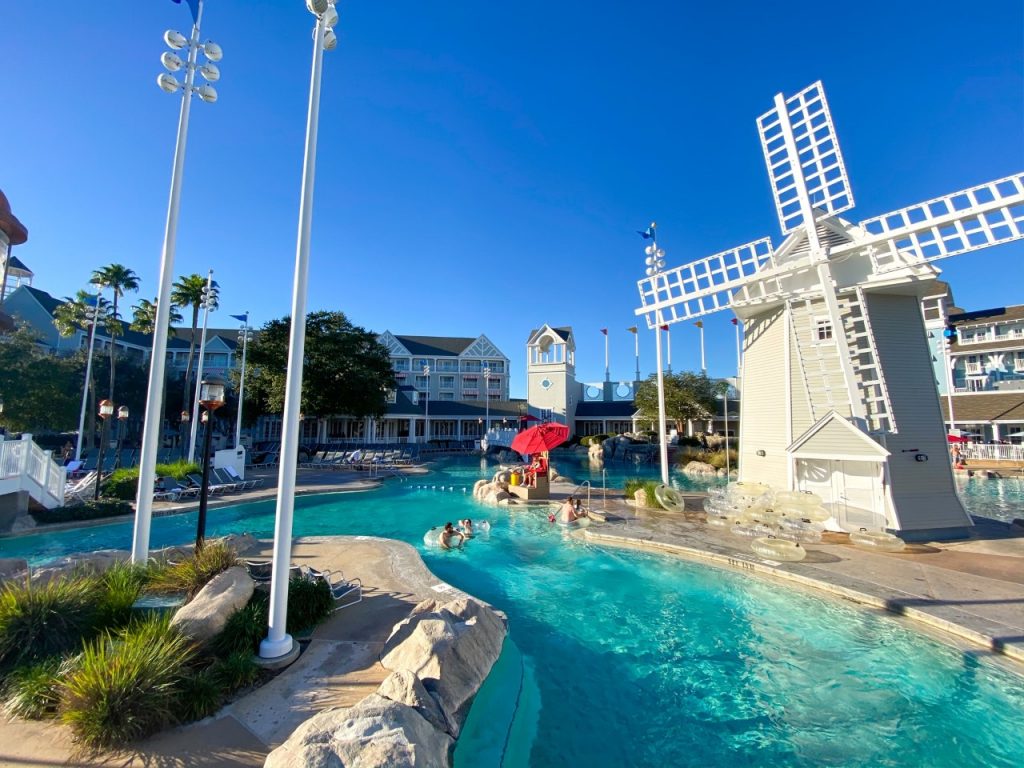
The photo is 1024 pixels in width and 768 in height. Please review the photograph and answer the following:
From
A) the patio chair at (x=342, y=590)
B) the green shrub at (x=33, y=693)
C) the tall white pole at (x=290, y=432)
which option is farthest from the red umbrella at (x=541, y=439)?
the green shrub at (x=33, y=693)

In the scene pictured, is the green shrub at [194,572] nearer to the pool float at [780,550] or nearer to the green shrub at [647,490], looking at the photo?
the pool float at [780,550]

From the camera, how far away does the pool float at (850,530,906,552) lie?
11383mm

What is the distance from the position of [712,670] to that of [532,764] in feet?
10.9

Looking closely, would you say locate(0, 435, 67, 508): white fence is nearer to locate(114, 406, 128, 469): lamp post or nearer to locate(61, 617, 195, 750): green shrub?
locate(114, 406, 128, 469): lamp post

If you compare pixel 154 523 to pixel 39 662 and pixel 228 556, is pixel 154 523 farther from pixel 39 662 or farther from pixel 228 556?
pixel 39 662

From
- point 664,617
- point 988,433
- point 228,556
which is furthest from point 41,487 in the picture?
point 988,433

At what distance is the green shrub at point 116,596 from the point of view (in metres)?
5.20

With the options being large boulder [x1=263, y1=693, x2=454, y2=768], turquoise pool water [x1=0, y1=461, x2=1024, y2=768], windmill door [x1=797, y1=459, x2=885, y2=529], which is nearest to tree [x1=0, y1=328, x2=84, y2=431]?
turquoise pool water [x1=0, y1=461, x2=1024, y2=768]

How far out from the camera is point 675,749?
197 inches

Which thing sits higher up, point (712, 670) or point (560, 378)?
point (560, 378)

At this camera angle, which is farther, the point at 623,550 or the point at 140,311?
the point at 140,311

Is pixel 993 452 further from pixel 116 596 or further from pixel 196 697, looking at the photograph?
pixel 116 596

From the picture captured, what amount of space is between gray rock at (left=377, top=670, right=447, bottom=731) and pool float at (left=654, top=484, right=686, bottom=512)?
13842 mm

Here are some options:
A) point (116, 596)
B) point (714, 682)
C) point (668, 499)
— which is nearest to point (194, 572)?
point (116, 596)
